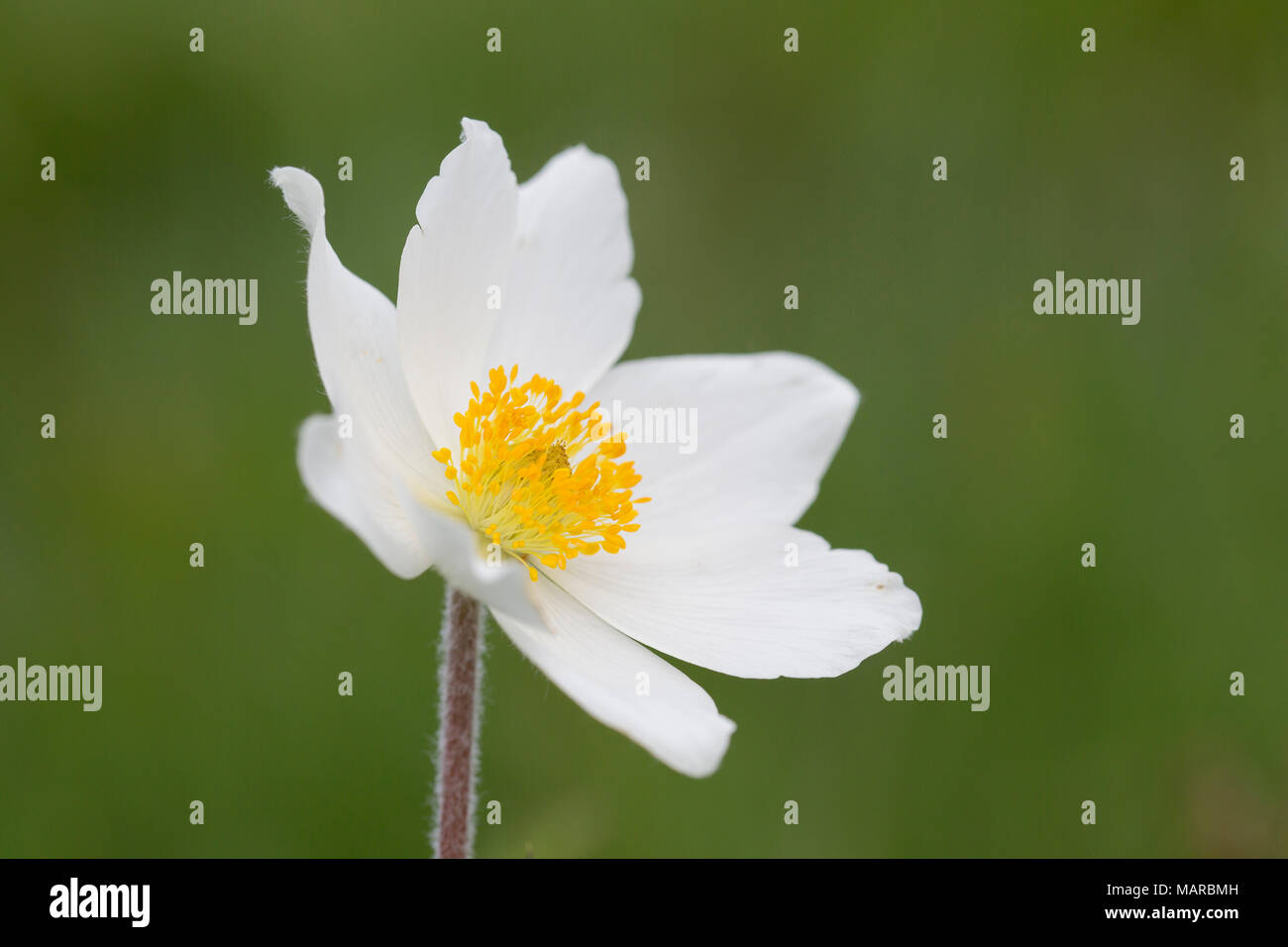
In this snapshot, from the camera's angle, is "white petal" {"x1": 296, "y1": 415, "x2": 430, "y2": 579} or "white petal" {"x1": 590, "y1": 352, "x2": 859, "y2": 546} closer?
"white petal" {"x1": 296, "y1": 415, "x2": 430, "y2": 579}

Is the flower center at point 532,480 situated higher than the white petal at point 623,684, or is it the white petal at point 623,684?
the flower center at point 532,480

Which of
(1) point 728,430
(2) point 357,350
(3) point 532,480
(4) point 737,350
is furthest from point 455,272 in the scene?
(4) point 737,350

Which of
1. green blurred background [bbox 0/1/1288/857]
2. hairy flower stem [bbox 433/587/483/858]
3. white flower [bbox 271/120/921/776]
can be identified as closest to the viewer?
hairy flower stem [bbox 433/587/483/858]

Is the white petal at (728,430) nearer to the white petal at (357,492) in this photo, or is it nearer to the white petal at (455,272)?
the white petal at (455,272)

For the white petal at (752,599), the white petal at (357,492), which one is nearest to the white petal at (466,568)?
the white petal at (357,492)

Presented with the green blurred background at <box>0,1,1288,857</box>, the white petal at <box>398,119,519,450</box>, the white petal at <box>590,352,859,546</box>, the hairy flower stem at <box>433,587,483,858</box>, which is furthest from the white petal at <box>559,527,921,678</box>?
the green blurred background at <box>0,1,1288,857</box>

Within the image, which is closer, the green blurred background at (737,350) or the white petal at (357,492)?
the white petal at (357,492)

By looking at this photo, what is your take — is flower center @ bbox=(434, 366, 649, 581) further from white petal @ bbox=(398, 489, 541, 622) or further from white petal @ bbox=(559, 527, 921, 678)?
white petal @ bbox=(398, 489, 541, 622)

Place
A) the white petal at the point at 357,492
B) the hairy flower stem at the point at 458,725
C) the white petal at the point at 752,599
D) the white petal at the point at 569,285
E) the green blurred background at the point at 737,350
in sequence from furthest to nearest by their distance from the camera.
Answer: the green blurred background at the point at 737,350 < the white petal at the point at 569,285 < the white petal at the point at 752,599 < the hairy flower stem at the point at 458,725 < the white petal at the point at 357,492

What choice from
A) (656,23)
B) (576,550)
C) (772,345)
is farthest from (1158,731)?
(656,23)
